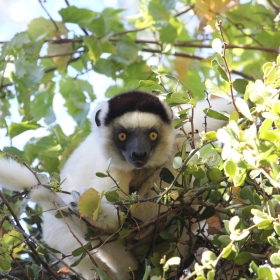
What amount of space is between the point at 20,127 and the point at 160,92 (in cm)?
161

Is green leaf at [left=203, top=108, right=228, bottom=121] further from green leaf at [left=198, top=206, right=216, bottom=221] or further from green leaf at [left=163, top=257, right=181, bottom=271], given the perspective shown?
green leaf at [left=163, top=257, right=181, bottom=271]

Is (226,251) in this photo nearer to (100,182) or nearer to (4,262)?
(4,262)

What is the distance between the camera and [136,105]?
389cm

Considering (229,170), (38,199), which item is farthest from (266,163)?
(38,199)

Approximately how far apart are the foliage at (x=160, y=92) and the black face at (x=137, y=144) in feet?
1.16

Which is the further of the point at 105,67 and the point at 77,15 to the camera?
the point at 105,67

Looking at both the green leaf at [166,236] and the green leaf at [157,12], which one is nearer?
the green leaf at [166,236]

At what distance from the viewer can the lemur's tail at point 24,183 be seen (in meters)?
3.19

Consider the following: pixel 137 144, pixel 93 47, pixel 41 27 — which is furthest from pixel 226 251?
pixel 41 27

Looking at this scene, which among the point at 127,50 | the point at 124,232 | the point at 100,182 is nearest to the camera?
the point at 124,232

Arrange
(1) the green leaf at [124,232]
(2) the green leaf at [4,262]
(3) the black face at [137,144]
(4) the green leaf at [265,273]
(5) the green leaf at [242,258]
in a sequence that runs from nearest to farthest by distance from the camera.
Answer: (4) the green leaf at [265,273] < (5) the green leaf at [242,258] < (1) the green leaf at [124,232] < (2) the green leaf at [4,262] < (3) the black face at [137,144]

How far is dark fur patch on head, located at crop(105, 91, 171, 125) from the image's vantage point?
12.8 ft

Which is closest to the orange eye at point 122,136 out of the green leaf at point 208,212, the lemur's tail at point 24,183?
the lemur's tail at point 24,183

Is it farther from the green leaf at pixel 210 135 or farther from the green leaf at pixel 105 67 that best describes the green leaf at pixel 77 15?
the green leaf at pixel 210 135
